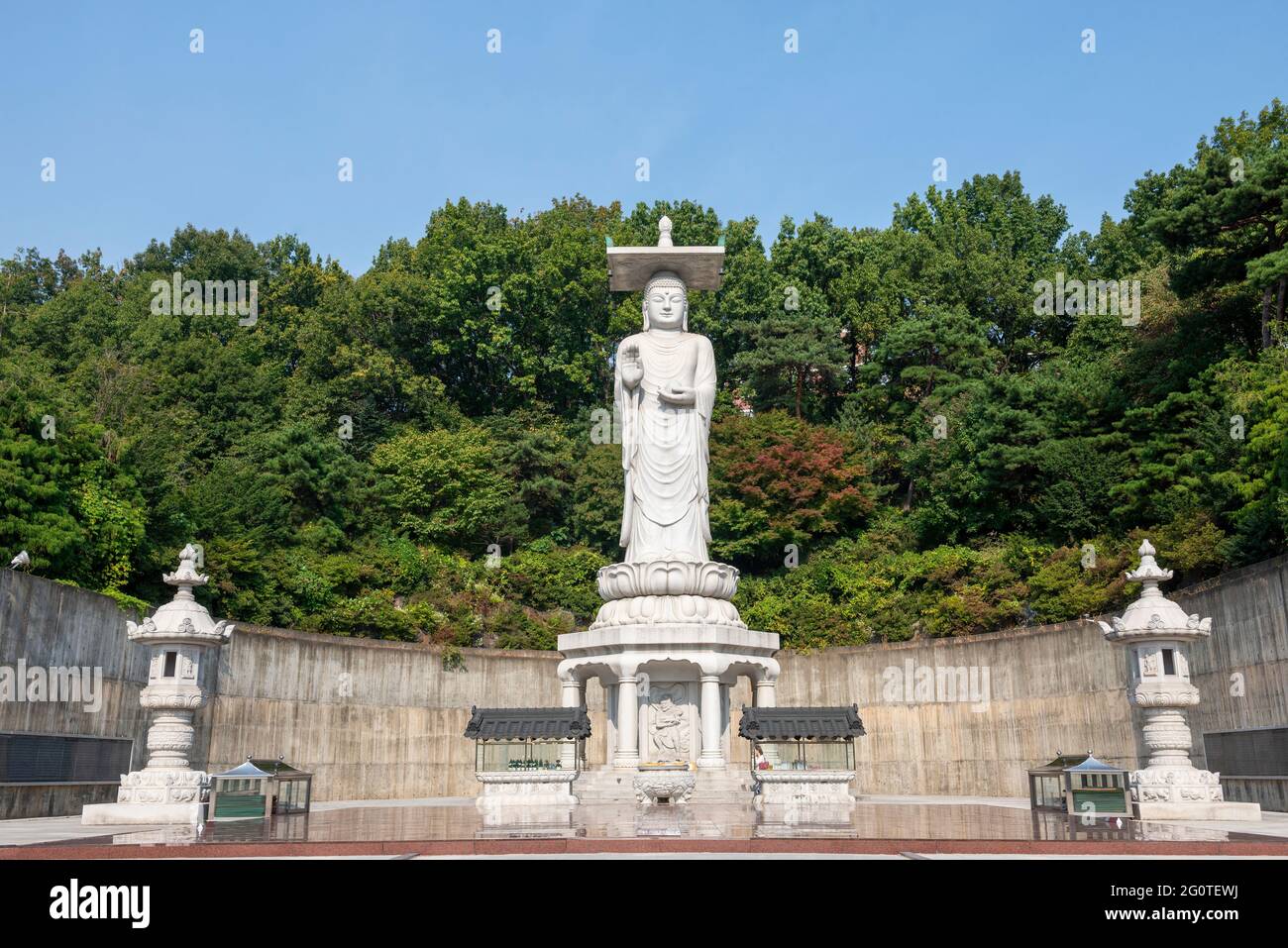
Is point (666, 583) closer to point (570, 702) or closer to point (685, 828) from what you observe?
point (570, 702)

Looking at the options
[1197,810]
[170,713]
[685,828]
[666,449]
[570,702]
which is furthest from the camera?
[666,449]

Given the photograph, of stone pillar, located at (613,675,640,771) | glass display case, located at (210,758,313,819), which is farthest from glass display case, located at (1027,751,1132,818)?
glass display case, located at (210,758,313,819)

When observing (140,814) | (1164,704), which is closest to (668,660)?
(1164,704)

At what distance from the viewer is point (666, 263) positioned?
22391mm

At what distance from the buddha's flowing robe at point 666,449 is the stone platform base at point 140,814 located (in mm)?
9331

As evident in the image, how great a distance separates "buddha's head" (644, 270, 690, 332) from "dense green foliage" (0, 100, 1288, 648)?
35.3ft

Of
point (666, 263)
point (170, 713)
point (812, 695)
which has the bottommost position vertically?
point (170, 713)

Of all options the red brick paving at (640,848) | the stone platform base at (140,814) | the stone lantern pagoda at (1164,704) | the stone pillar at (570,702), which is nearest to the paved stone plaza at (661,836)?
the red brick paving at (640,848)

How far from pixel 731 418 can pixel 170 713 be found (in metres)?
23.3

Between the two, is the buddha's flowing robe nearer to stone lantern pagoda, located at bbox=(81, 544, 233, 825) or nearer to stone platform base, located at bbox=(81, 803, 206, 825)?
stone lantern pagoda, located at bbox=(81, 544, 233, 825)

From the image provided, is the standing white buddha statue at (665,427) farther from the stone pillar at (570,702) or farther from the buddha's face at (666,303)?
the stone pillar at (570,702)

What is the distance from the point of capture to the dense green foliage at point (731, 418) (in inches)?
1006

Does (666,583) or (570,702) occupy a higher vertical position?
(666,583)
